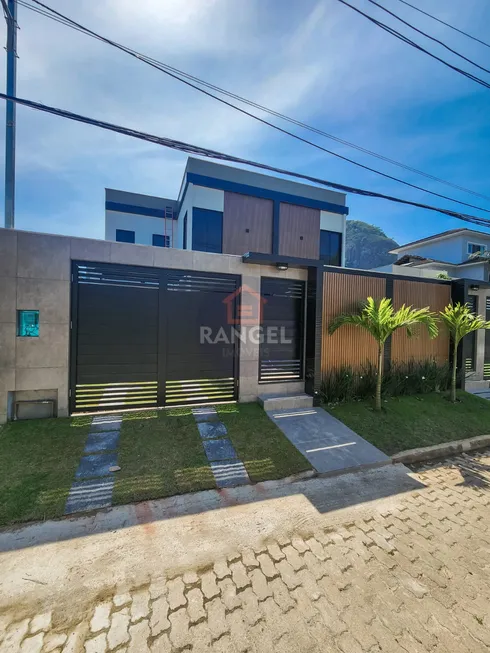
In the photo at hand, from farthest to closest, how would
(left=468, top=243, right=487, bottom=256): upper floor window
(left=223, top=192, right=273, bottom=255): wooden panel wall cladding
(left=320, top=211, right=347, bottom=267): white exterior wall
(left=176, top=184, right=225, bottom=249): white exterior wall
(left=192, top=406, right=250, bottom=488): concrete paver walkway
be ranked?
1. (left=468, top=243, right=487, bottom=256): upper floor window
2. (left=320, top=211, right=347, bottom=267): white exterior wall
3. (left=223, top=192, right=273, bottom=255): wooden panel wall cladding
4. (left=176, top=184, right=225, bottom=249): white exterior wall
5. (left=192, top=406, right=250, bottom=488): concrete paver walkway

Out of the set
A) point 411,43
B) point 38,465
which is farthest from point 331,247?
point 38,465

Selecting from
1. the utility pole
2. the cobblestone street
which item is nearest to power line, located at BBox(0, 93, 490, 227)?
the utility pole

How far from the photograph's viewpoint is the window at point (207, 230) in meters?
11.0

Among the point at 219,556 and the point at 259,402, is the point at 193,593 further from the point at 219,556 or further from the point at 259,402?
the point at 259,402

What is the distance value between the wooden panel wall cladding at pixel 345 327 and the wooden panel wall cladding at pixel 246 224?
18.7 feet

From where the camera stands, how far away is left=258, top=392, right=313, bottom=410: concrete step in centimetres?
567

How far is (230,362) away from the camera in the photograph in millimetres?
5867

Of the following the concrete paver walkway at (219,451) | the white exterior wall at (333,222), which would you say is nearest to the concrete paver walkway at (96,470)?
the concrete paver walkway at (219,451)

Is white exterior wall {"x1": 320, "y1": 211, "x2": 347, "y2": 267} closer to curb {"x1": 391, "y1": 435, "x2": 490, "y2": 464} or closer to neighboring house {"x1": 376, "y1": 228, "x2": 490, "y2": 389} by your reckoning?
neighboring house {"x1": 376, "y1": 228, "x2": 490, "y2": 389}

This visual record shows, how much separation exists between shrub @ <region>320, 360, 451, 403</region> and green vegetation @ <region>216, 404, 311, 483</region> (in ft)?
6.11

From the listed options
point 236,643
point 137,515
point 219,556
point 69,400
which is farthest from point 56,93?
point 236,643

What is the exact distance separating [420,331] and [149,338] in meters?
6.97

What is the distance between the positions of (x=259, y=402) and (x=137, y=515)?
337 centimetres

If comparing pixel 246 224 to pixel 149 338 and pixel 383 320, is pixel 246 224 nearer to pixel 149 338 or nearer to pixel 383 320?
pixel 383 320
